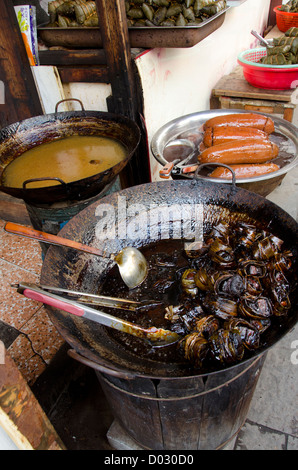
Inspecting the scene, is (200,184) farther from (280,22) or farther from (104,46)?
(280,22)

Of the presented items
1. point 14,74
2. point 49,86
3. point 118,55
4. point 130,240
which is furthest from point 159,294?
point 14,74

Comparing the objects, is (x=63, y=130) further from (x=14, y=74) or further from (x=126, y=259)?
(x=126, y=259)

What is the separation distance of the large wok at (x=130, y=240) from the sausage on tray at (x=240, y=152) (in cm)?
56

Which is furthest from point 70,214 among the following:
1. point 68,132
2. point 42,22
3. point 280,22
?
point 280,22

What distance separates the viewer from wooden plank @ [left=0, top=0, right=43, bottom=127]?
350 cm

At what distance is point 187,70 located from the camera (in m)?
4.49

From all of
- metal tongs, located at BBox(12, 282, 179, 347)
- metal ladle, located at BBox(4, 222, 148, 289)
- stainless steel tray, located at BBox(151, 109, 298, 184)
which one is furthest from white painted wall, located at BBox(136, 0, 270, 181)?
metal tongs, located at BBox(12, 282, 179, 347)

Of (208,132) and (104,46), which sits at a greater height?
(104,46)

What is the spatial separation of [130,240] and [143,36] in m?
2.15

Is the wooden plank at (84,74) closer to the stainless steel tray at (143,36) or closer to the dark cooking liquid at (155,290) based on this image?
the stainless steel tray at (143,36)

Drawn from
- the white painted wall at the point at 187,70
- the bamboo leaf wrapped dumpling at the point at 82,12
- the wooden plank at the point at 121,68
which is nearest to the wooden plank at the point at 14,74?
the bamboo leaf wrapped dumpling at the point at 82,12

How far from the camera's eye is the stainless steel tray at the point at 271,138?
271 cm

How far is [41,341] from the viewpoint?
3.12 meters

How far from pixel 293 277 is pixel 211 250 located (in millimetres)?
534
